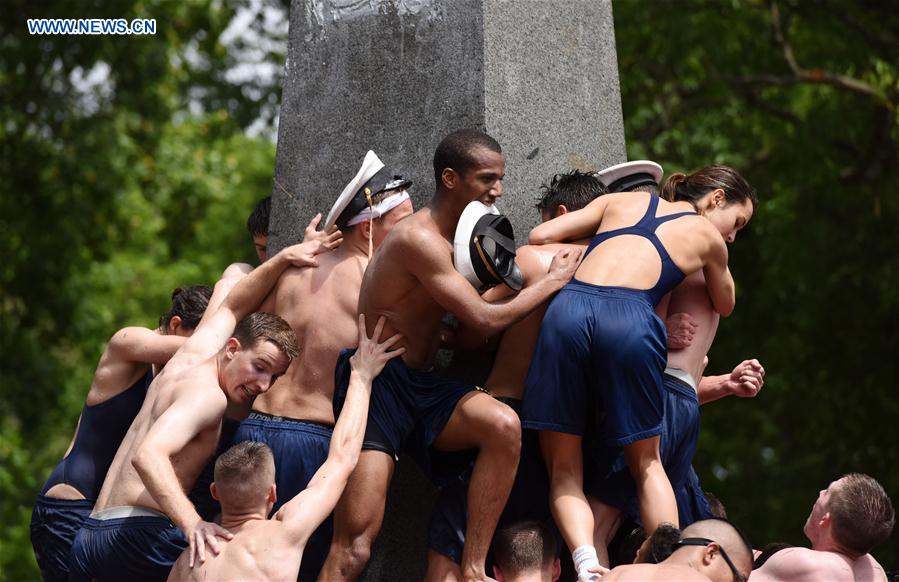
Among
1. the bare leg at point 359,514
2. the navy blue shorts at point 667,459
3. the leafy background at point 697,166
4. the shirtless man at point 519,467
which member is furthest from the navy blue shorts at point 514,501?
the leafy background at point 697,166

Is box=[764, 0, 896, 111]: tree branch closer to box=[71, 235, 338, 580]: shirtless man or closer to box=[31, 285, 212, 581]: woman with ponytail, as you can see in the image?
box=[31, 285, 212, 581]: woman with ponytail

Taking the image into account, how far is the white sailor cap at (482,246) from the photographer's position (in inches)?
225

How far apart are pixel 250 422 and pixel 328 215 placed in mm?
1187

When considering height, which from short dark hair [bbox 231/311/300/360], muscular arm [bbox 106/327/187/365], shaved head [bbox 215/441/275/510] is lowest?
shaved head [bbox 215/441/275/510]

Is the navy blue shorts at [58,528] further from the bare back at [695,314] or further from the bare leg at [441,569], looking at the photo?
the bare back at [695,314]

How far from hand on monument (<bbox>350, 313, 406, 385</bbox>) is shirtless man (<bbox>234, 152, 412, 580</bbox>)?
1.09 feet

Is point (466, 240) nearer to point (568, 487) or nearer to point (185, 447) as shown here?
point (568, 487)

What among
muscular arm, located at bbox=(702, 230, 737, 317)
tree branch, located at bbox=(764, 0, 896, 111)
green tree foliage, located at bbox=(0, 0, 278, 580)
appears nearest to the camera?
muscular arm, located at bbox=(702, 230, 737, 317)

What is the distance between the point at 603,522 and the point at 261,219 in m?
2.81

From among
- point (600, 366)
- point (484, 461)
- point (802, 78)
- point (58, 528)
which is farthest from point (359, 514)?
point (802, 78)

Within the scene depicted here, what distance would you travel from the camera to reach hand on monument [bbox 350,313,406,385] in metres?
5.86

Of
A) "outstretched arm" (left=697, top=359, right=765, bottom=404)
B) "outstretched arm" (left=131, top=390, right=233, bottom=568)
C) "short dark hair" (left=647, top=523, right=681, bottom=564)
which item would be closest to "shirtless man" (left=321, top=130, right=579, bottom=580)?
"outstretched arm" (left=131, top=390, right=233, bottom=568)

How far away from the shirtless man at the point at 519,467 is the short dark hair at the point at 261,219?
79.7 inches

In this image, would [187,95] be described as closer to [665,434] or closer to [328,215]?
[328,215]
